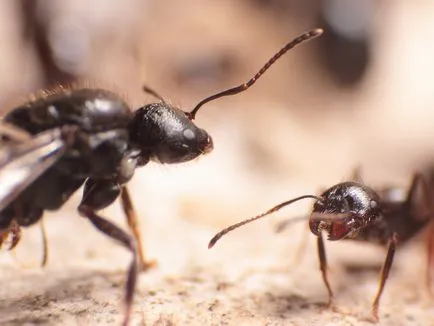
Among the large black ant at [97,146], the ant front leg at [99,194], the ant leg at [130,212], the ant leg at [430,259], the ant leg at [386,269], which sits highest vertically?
the large black ant at [97,146]

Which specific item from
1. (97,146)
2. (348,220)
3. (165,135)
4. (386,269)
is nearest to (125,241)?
(97,146)

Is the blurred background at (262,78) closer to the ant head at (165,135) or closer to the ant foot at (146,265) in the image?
the ant foot at (146,265)

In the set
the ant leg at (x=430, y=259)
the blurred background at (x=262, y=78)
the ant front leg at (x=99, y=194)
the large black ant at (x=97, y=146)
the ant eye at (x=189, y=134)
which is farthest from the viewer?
the blurred background at (x=262, y=78)

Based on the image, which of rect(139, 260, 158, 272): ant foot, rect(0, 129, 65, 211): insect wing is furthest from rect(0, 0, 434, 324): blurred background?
rect(0, 129, 65, 211): insect wing

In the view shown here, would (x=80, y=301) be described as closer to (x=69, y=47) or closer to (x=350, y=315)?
(x=350, y=315)

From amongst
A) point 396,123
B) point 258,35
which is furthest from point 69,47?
point 396,123

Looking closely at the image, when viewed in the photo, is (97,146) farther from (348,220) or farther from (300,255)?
(300,255)

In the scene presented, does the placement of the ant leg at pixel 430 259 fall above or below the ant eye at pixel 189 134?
below

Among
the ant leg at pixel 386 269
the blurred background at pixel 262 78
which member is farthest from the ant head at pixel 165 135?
the blurred background at pixel 262 78

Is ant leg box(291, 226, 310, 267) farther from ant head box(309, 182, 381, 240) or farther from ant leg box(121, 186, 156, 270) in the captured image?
ant leg box(121, 186, 156, 270)
